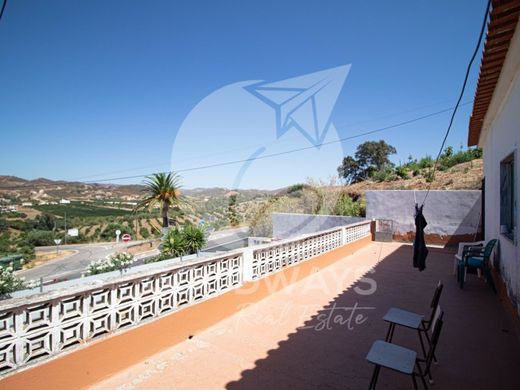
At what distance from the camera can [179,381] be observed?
118 inches

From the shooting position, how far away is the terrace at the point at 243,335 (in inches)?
107

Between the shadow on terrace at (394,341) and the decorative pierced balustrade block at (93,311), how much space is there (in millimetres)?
1300

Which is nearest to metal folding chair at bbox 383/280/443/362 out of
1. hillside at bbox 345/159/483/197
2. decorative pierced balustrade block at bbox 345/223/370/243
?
decorative pierced balustrade block at bbox 345/223/370/243

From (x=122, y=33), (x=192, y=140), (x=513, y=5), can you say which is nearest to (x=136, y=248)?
(x=192, y=140)

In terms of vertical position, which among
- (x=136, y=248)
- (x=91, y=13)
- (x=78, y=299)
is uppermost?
(x=91, y=13)

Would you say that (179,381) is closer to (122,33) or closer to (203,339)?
(203,339)

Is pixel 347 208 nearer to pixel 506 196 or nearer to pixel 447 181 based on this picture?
pixel 447 181

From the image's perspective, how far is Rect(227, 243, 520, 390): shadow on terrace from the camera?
2.97 m

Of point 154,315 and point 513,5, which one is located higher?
point 513,5

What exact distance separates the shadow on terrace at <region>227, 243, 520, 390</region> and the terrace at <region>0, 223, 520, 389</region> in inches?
0.6

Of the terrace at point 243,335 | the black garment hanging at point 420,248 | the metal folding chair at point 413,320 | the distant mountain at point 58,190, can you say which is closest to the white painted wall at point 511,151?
the terrace at point 243,335

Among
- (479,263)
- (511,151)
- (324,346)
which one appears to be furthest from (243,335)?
(479,263)

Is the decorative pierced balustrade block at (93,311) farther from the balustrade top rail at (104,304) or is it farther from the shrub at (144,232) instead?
the shrub at (144,232)

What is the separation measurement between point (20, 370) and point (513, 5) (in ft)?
17.4
